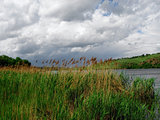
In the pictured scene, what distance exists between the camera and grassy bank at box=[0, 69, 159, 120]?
362cm

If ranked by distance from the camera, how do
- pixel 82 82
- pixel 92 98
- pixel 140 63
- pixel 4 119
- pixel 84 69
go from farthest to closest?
1. pixel 140 63
2. pixel 84 69
3. pixel 82 82
4. pixel 92 98
5. pixel 4 119

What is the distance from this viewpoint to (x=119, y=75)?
305 inches

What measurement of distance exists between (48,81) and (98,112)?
334cm

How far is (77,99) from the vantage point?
5156 millimetres

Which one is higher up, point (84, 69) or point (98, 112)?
point (84, 69)

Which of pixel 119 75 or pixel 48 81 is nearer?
pixel 48 81

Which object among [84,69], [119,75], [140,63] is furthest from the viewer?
[140,63]

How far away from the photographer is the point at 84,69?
7.07m

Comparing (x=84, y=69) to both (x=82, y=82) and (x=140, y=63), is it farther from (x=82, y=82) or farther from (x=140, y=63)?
(x=140, y=63)

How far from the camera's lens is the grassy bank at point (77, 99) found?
11.9 feet

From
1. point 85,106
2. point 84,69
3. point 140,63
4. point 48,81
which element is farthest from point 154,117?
point 140,63

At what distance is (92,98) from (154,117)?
1859 mm

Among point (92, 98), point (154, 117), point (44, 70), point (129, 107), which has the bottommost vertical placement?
point (154, 117)

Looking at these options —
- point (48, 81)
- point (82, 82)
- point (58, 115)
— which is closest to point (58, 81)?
point (48, 81)
